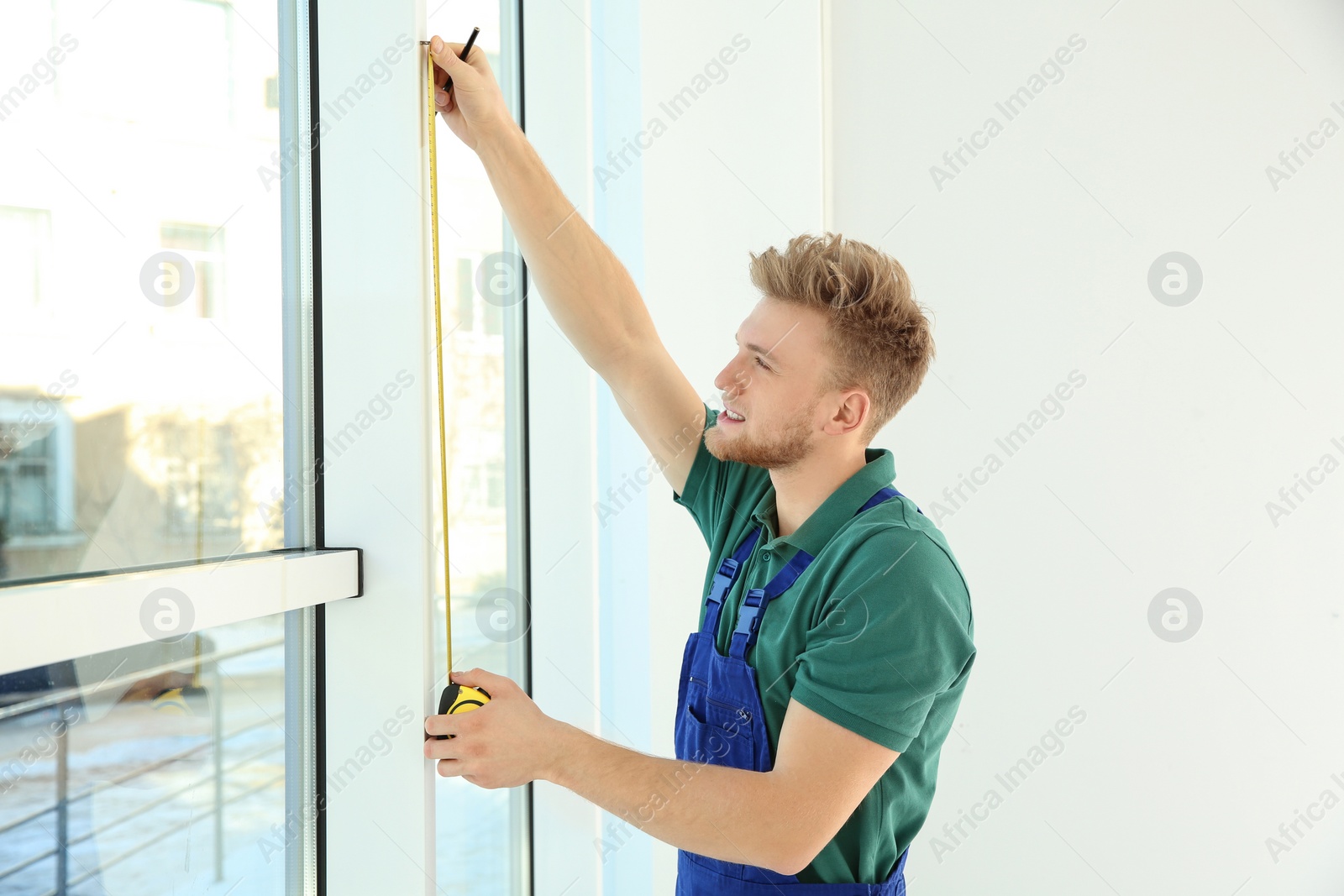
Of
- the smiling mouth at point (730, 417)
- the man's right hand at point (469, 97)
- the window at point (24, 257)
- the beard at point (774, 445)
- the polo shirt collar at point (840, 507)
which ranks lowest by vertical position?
the polo shirt collar at point (840, 507)

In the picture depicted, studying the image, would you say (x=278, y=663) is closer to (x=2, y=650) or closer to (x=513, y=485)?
(x=2, y=650)

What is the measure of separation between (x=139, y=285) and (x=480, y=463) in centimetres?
92

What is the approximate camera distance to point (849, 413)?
→ 1.42 m

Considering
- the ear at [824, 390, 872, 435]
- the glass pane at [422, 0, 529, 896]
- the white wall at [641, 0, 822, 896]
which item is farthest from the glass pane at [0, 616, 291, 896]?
the white wall at [641, 0, 822, 896]

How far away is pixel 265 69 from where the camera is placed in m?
1.06

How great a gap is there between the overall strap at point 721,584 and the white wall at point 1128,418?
1.25 meters

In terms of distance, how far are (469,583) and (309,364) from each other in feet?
2.27

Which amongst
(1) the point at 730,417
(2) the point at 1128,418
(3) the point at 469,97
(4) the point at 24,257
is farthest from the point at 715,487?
(2) the point at 1128,418

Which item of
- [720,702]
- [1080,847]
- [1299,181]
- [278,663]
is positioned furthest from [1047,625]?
[278,663]

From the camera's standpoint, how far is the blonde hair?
1.41 metres

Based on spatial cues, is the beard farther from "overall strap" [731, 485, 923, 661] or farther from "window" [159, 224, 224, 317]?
"window" [159, 224, 224, 317]

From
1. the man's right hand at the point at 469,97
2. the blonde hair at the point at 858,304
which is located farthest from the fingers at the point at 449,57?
the blonde hair at the point at 858,304

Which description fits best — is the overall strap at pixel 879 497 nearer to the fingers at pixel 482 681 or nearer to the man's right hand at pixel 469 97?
the fingers at pixel 482 681

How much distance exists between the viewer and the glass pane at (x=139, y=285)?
0.73 meters
